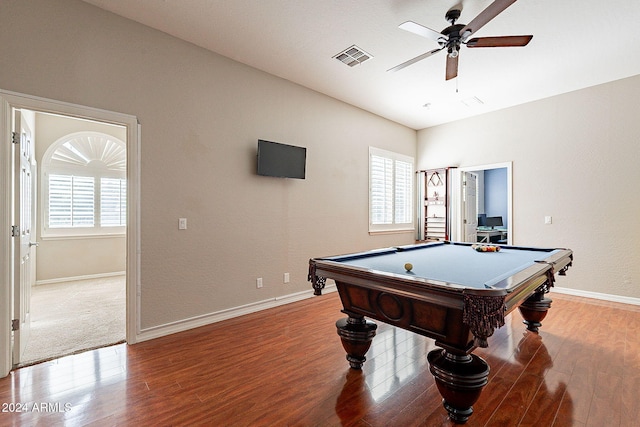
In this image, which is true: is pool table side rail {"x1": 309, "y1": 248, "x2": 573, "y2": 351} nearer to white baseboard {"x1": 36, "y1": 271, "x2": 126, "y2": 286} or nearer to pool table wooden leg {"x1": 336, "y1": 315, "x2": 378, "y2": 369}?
pool table wooden leg {"x1": 336, "y1": 315, "x2": 378, "y2": 369}

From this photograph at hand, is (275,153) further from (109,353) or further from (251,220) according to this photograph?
(109,353)

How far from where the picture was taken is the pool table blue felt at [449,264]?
71.1 inches

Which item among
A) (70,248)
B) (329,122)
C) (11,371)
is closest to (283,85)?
(329,122)

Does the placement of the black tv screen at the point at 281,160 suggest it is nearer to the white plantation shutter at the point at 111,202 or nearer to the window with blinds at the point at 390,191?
the window with blinds at the point at 390,191

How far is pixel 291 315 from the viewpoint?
356 cm

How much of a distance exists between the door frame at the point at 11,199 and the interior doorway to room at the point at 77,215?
4.74ft

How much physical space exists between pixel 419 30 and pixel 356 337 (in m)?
2.52

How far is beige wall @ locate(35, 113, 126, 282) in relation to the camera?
203 inches

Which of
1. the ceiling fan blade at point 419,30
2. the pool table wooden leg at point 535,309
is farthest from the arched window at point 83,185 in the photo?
the pool table wooden leg at point 535,309

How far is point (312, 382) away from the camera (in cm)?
213

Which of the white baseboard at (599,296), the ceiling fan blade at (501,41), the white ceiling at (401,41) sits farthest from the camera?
the white baseboard at (599,296)

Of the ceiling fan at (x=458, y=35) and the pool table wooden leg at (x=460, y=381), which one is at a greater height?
the ceiling fan at (x=458, y=35)

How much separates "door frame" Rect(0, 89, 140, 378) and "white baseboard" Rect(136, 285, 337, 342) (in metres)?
0.14

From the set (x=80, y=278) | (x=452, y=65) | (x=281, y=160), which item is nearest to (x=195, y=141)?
(x=281, y=160)
